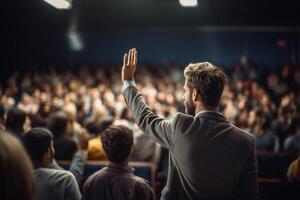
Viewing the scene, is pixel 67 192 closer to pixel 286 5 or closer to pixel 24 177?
pixel 24 177

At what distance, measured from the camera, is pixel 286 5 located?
9.19m

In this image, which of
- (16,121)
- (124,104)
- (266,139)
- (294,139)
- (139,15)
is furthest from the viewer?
(139,15)

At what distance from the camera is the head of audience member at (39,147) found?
89.0 inches

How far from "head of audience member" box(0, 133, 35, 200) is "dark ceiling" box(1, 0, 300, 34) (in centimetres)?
841

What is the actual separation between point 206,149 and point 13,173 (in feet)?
3.21

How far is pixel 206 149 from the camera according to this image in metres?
1.72

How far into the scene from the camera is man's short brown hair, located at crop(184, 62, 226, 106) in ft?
5.90

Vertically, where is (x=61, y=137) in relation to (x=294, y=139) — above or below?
above

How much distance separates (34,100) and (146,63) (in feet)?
12.2

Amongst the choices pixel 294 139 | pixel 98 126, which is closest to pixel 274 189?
pixel 294 139

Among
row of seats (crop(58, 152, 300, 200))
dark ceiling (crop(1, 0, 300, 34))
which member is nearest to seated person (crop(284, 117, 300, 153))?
Result: row of seats (crop(58, 152, 300, 200))

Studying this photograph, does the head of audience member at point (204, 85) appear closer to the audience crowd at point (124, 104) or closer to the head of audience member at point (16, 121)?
the audience crowd at point (124, 104)

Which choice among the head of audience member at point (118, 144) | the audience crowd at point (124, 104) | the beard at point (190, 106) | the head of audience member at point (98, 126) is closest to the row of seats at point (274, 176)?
the audience crowd at point (124, 104)

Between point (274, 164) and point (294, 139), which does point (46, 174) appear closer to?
point (274, 164)
